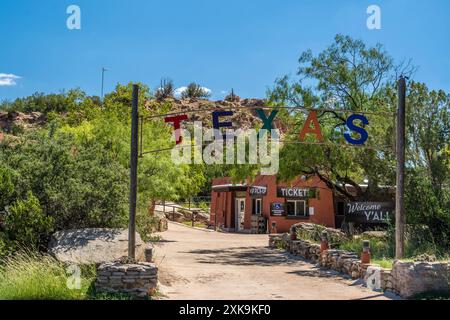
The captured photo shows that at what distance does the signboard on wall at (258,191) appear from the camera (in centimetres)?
3479

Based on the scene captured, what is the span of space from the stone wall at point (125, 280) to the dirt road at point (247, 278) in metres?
0.59

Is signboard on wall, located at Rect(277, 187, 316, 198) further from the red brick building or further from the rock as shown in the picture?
the rock

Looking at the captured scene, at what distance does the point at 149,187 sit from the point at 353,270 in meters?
10.1

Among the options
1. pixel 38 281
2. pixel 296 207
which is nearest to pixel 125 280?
pixel 38 281

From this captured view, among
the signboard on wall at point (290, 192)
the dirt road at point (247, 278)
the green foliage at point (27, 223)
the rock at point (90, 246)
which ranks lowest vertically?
the dirt road at point (247, 278)

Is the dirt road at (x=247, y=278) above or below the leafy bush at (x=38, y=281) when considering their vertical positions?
below

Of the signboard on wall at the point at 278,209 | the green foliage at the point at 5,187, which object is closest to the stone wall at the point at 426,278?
the green foliage at the point at 5,187

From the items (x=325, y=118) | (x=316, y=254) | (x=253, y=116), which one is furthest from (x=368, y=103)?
(x=253, y=116)

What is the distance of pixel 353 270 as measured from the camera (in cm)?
1379

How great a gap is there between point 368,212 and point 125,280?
424 inches

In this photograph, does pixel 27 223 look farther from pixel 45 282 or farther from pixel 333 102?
pixel 333 102

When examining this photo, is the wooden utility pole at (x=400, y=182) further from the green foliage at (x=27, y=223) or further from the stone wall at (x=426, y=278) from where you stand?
the green foliage at (x=27, y=223)

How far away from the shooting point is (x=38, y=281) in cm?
1014
